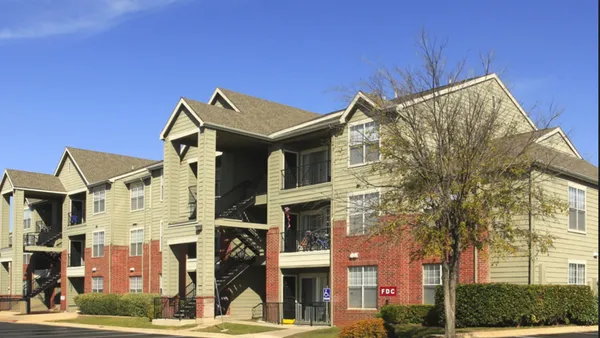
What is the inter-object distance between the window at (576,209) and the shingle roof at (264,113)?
15061 mm

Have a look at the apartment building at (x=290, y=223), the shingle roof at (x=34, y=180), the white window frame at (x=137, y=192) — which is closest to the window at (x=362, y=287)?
the apartment building at (x=290, y=223)

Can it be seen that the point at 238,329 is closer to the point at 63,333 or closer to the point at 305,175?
the point at 63,333

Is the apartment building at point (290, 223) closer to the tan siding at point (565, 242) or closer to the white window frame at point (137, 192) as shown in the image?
the tan siding at point (565, 242)

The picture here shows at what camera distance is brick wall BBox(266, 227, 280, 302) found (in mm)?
38000

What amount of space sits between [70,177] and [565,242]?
39.0 metres

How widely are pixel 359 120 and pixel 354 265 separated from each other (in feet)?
21.9

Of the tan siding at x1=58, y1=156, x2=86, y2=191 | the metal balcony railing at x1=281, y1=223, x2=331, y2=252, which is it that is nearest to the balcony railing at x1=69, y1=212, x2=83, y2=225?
the tan siding at x1=58, y1=156, x2=86, y2=191

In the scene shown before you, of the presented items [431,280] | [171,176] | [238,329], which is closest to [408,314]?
[431,280]

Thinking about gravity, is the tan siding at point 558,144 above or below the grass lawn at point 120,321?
above

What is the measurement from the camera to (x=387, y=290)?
106 feet

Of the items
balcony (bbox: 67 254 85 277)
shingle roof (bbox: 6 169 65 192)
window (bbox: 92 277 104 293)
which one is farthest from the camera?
shingle roof (bbox: 6 169 65 192)

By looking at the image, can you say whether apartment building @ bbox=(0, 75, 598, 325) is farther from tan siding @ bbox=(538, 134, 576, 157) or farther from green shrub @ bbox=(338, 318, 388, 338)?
green shrub @ bbox=(338, 318, 388, 338)

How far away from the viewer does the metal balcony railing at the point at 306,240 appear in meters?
36.6

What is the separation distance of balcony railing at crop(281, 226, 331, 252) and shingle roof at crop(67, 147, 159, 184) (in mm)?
19797
